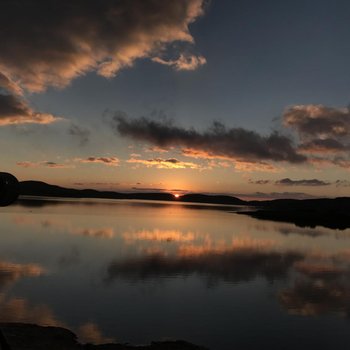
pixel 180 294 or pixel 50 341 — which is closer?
pixel 50 341

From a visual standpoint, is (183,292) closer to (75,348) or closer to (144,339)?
(144,339)

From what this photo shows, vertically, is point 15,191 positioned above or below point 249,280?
above

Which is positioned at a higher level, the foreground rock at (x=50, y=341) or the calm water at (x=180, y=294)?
the foreground rock at (x=50, y=341)

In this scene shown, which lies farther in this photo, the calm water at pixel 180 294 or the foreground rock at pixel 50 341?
the calm water at pixel 180 294

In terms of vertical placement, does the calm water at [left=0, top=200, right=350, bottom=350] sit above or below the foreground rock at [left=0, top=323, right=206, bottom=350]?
below

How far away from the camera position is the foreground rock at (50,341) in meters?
13.8

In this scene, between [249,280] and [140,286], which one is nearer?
[140,286]

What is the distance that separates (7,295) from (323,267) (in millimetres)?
29662

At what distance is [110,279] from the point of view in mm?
28328

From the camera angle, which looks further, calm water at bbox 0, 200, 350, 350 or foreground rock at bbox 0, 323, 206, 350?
calm water at bbox 0, 200, 350, 350

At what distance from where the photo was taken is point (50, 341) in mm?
14516

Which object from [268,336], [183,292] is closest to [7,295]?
[183,292]

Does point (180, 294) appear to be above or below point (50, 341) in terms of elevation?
below

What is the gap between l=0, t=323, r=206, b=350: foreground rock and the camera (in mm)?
13773
